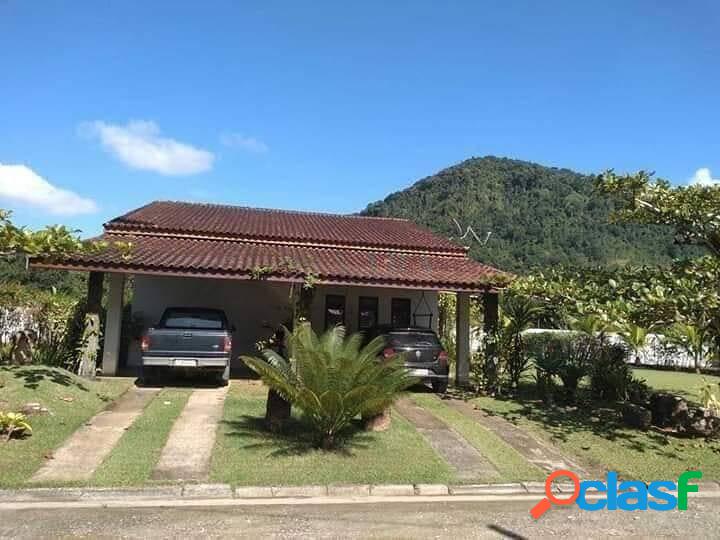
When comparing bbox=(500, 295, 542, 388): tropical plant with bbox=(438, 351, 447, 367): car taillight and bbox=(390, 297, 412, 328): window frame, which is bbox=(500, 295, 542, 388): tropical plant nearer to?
bbox=(438, 351, 447, 367): car taillight

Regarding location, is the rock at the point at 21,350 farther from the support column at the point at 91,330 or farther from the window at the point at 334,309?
the window at the point at 334,309

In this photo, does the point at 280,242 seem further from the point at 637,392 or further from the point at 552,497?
the point at 552,497

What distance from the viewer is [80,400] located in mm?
10664

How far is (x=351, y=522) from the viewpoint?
5.86 meters

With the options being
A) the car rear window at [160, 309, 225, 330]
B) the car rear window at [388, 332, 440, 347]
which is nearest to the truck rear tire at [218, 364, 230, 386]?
the car rear window at [160, 309, 225, 330]

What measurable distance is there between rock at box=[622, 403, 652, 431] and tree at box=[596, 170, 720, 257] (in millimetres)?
3187

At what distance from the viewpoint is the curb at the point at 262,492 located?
6379 millimetres

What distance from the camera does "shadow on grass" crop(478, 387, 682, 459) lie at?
388 inches

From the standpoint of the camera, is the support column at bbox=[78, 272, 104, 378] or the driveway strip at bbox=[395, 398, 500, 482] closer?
the driveway strip at bbox=[395, 398, 500, 482]

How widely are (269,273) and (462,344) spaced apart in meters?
5.65

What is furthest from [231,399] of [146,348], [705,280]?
[705,280]

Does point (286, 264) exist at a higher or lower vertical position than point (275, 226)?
lower

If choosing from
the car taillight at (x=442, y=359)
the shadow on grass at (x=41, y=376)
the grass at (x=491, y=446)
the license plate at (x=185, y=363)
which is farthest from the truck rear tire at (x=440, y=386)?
the shadow on grass at (x=41, y=376)

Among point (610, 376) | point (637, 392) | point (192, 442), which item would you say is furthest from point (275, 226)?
point (192, 442)
